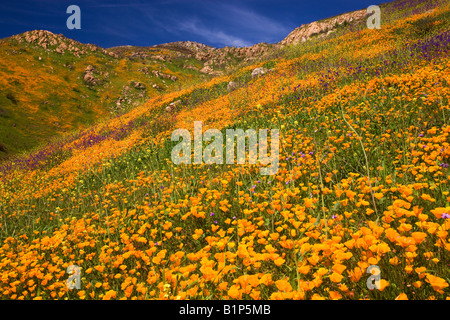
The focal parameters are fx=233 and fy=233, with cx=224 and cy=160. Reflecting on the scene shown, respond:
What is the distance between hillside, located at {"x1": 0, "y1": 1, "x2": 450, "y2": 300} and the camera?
171cm

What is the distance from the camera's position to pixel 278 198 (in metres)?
3.15

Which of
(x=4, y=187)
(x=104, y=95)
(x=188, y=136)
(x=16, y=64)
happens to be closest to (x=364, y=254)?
(x=188, y=136)

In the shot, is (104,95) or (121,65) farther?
(121,65)

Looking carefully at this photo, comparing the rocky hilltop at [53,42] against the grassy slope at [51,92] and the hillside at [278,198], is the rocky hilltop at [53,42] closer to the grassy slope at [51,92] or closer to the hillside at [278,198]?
the grassy slope at [51,92]

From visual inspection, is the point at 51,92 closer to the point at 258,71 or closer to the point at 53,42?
the point at 53,42

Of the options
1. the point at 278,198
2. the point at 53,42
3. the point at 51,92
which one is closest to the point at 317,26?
the point at 51,92

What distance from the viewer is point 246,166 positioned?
4680mm

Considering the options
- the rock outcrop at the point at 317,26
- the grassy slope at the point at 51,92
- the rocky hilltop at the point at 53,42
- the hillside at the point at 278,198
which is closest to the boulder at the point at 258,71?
the hillside at the point at 278,198

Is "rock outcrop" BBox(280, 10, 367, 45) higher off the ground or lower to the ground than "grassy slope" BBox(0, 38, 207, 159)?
higher

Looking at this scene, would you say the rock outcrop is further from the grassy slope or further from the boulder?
the boulder

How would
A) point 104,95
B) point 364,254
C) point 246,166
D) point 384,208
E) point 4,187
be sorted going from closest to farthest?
point 364,254
point 384,208
point 246,166
point 4,187
point 104,95

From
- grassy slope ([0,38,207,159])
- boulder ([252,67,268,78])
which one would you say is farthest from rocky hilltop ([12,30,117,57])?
boulder ([252,67,268,78])
